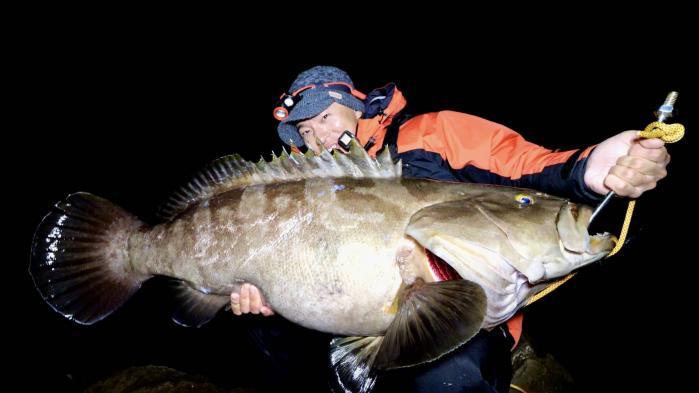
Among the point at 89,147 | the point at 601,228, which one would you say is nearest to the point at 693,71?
the point at 601,228

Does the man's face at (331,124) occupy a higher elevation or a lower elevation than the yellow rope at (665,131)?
higher

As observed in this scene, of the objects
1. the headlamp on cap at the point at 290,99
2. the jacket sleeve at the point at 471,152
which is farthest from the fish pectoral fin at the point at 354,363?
the headlamp on cap at the point at 290,99

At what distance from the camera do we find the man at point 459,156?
1.80 metres

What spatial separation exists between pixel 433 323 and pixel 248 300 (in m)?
1.33

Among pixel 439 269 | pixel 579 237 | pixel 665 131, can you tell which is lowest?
pixel 439 269

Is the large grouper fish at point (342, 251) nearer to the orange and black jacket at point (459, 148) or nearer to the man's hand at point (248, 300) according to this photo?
the man's hand at point (248, 300)

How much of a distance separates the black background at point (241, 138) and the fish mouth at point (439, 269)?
1063 millimetres

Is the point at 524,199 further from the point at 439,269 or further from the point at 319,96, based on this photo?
the point at 319,96

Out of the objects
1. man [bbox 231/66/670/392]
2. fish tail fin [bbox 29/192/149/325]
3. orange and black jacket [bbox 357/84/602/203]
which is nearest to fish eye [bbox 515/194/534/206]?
man [bbox 231/66/670/392]

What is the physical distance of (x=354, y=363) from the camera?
2.04m

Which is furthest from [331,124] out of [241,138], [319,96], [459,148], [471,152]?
[241,138]

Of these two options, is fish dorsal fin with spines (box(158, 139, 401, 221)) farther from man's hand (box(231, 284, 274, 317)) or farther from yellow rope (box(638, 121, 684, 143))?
yellow rope (box(638, 121, 684, 143))

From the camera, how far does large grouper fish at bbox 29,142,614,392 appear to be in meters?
1.69

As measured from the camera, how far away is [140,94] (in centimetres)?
2591
